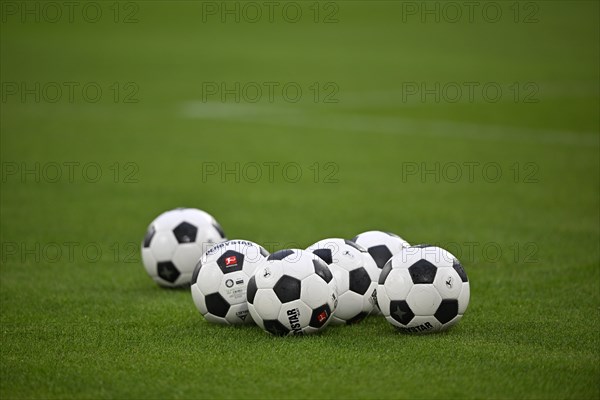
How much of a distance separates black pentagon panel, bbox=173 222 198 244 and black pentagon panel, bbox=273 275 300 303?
9.35 feet

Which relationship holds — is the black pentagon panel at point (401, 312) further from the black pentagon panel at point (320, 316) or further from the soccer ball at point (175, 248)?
the soccer ball at point (175, 248)

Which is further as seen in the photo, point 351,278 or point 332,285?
point 351,278

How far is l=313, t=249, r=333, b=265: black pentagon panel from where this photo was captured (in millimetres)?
8648

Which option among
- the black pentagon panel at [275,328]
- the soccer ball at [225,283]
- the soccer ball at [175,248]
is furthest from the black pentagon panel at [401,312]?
the soccer ball at [175,248]

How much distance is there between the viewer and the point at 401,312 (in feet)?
26.4

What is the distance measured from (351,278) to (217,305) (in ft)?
4.56

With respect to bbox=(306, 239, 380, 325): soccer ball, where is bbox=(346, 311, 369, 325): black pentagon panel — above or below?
below

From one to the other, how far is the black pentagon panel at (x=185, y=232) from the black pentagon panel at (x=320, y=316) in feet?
9.93

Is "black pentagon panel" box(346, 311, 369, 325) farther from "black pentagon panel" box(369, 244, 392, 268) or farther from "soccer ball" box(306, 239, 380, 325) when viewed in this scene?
"black pentagon panel" box(369, 244, 392, 268)

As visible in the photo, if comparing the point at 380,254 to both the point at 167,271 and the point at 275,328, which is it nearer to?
the point at 275,328

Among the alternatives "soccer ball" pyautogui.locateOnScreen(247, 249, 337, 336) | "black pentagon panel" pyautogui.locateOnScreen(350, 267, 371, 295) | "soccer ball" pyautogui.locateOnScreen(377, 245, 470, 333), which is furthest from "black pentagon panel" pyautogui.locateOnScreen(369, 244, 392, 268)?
"soccer ball" pyautogui.locateOnScreen(247, 249, 337, 336)

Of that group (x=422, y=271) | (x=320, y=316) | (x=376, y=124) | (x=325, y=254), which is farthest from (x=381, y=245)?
(x=376, y=124)

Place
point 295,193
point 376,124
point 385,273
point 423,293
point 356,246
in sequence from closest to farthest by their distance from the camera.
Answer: point 423,293
point 385,273
point 356,246
point 295,193
point 376,124

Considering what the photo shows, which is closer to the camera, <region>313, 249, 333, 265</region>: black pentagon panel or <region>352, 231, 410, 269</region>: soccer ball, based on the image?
<region>313, 249, 333, 265</region>: black pentagon panel
